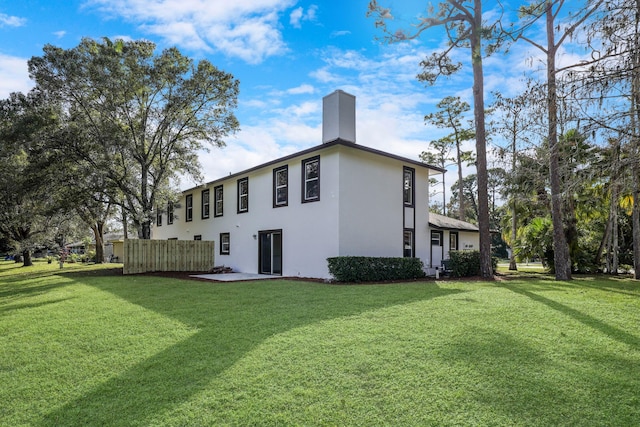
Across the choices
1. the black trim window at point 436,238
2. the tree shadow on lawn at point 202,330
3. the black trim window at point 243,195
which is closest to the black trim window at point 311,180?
the black trim window at point 243,195

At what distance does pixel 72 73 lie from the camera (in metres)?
15.2

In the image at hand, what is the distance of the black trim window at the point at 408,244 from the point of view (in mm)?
15885

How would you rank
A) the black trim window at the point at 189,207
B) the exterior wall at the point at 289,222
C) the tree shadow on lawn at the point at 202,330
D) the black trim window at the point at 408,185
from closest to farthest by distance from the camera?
the tree shadow on lawn at the point at 202,330
the exterior wall at the point at 289,222
the black trim window at the point at 408,185
the black trim window at the point at 189,207

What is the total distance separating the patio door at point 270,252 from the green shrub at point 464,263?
23.8 ft

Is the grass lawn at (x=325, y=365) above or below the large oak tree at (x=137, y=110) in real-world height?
below

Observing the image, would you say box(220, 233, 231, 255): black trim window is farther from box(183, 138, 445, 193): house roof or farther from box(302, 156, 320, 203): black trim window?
box(302, 156, 320, 203): black trim window

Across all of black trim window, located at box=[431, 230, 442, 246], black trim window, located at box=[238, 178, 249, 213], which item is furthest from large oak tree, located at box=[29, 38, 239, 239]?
black trim window, located at box=[431, 230, 442, 246]

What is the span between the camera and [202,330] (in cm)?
559

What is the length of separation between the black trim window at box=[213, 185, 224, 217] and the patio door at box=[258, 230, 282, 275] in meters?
4.65

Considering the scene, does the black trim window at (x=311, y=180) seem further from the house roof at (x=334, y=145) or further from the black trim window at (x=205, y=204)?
the black trim window at (x=205, y=204)

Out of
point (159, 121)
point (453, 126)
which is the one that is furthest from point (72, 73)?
point (453, 126)

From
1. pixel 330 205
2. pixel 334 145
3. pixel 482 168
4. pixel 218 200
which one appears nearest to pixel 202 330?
pixel 330 205

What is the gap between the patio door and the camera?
16.4m

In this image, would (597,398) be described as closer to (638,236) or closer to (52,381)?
(52,381)
